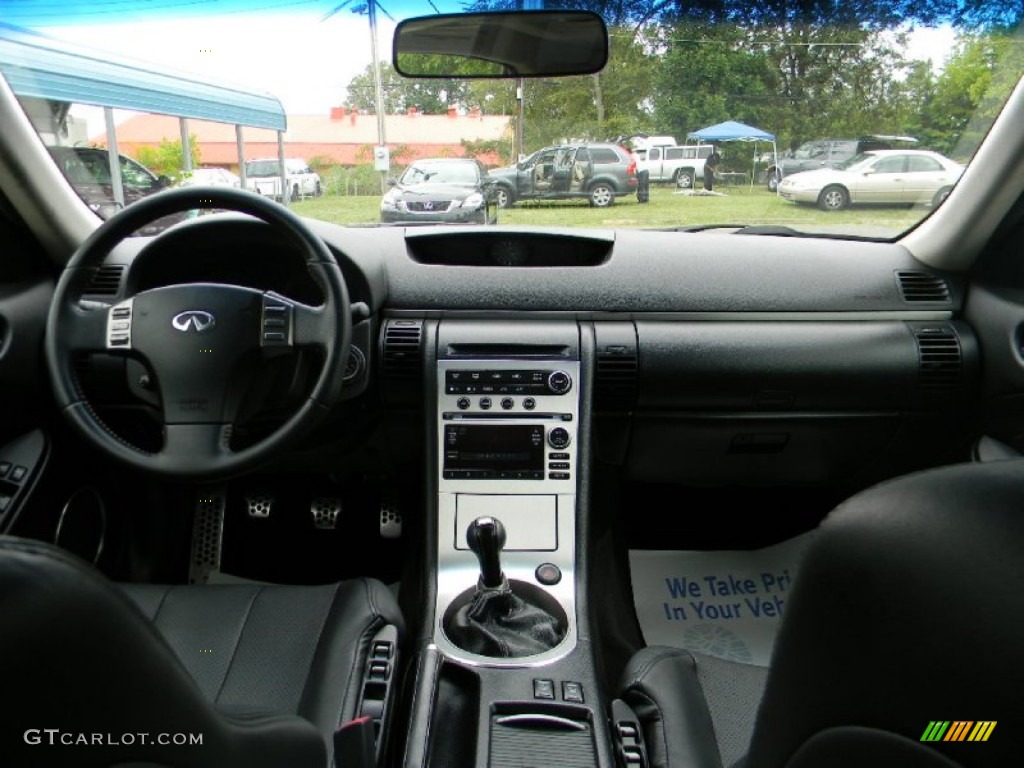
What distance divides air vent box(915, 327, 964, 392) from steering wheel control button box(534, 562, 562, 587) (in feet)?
4.02

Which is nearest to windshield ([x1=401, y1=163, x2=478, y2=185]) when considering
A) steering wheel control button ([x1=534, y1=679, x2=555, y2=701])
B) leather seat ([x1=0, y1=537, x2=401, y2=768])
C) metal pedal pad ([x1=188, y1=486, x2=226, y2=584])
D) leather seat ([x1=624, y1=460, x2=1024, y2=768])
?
metal pedal pad ([x1=188, y1=486, x2=226, y2=584])

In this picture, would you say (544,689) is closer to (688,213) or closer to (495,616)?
(495,616)

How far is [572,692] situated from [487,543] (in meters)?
0.40

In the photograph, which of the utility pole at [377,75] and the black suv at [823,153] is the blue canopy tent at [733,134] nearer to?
the black suv at [823,153]

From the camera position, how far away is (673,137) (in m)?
2.61

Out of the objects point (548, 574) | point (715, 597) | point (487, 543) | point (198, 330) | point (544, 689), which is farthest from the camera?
point (715, 597)

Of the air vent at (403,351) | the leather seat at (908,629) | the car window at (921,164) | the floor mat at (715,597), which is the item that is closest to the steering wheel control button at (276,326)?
the air vent at (403,351)

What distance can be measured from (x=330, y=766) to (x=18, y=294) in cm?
163

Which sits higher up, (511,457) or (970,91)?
(970,91)

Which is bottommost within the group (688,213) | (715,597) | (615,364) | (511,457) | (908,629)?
(715,597)

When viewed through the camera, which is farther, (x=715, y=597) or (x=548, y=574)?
(x=715, y=597)

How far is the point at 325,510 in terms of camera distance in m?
2.75

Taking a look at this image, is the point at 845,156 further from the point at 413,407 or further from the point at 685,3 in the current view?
the point at 413,407

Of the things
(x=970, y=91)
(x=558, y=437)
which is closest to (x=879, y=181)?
(x=970, y=91)
